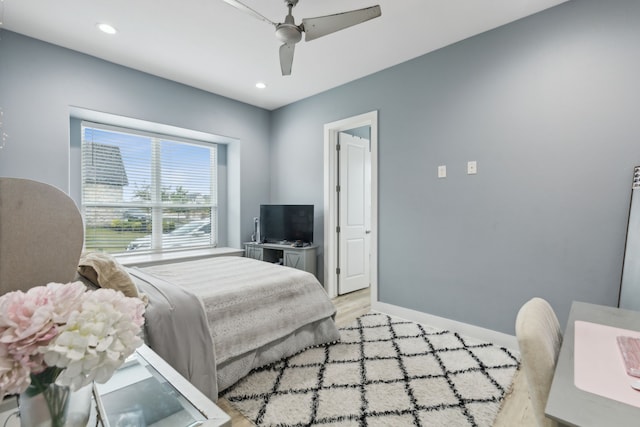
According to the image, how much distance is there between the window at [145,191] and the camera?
351 cm

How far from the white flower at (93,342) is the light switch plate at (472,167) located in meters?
2.87

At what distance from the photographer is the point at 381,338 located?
2.71 meters

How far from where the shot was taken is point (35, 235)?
80cm

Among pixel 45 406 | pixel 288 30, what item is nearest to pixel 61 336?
pixel 45 406

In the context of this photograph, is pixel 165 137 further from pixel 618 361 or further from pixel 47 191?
pixel 618 361

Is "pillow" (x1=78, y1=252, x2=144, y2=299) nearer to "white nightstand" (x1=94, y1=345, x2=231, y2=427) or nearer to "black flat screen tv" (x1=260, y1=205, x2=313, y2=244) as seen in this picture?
"white nightstand" (x1=94, y1=345, x2=231, y2=427)

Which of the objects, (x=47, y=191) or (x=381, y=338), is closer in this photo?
(x=47, y=191)

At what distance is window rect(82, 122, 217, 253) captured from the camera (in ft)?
11.5

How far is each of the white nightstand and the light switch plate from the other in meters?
2.74

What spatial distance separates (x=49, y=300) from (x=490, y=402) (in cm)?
223

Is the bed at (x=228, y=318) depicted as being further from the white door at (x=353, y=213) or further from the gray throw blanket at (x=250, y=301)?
the white door at (x=353, y=213)

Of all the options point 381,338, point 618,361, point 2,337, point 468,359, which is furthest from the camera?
point 381,338

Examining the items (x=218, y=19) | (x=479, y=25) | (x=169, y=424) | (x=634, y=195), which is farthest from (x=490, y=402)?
(x=218, y=19)

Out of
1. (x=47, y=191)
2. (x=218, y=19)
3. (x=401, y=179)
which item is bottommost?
(x=47, y=191)
